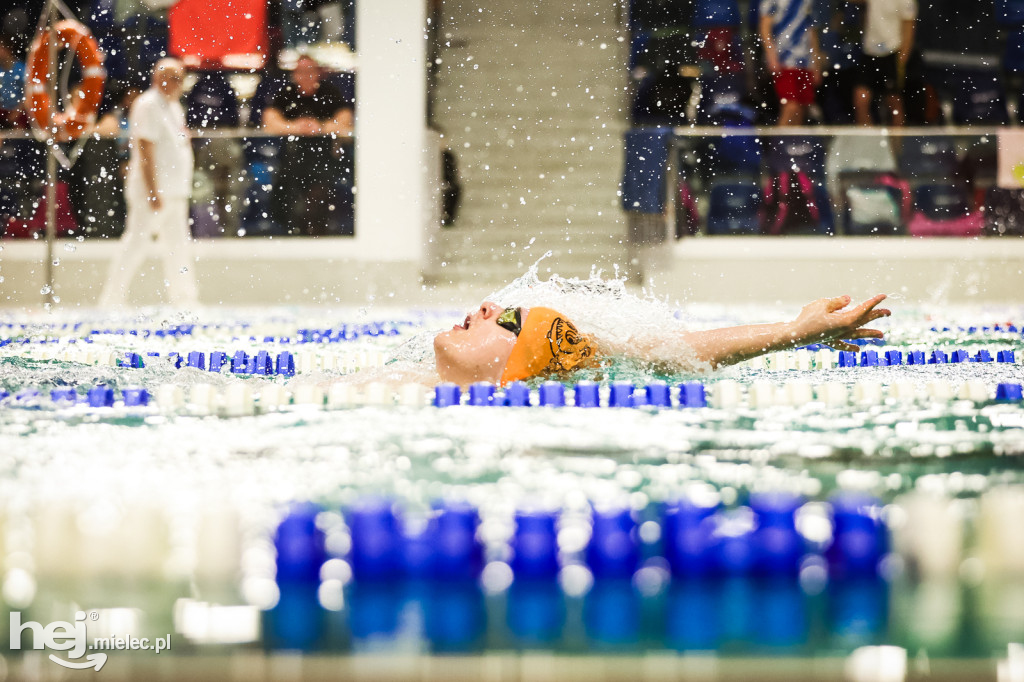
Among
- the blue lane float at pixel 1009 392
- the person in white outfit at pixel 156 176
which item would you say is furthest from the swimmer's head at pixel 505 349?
the person in white outfit at pixel 156 176

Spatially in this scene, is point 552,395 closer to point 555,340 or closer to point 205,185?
point 555,340

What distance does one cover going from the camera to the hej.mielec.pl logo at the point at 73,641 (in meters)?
0.90

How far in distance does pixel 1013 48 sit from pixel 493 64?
3.86 metres

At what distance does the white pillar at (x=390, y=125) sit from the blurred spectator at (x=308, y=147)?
19 centimetres

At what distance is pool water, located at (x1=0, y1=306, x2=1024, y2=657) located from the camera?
952 mm

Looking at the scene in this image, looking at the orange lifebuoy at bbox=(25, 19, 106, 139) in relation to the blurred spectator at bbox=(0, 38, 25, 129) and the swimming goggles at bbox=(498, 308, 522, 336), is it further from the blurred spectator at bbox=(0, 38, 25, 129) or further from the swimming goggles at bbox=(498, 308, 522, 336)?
the swimming goggles at bbox=(498, 308, 522, 336)

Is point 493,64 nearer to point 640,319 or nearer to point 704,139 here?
point 704,139

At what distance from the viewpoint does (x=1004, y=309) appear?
563cm

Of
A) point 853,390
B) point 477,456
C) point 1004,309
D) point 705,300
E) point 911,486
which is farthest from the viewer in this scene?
point 705,300

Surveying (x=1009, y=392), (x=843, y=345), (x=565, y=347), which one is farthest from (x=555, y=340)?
(x=1009, y=392)

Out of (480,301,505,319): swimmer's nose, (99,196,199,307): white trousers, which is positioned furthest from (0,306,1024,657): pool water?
(99,196,199,307): white trousers

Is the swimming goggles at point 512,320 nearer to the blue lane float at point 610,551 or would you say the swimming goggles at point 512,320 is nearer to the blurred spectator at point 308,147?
the blue lane float at point 610,551

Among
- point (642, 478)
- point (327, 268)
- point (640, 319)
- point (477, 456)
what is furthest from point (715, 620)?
point (327, 268)

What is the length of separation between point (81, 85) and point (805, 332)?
5.33 m
